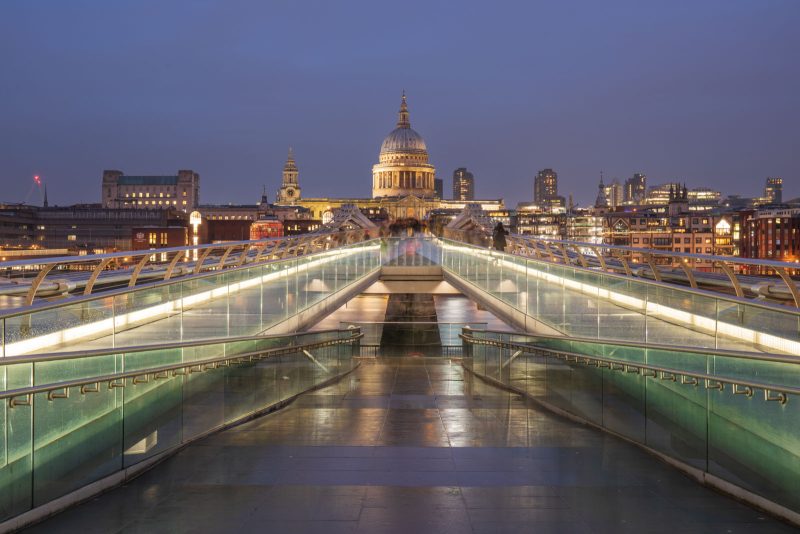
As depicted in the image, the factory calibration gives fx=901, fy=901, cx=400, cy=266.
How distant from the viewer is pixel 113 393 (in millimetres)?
7281

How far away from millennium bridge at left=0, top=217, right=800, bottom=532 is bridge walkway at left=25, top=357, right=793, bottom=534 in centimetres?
3

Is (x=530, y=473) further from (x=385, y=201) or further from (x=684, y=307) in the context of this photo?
(x=385, y=201)

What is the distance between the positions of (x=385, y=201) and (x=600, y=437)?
188m

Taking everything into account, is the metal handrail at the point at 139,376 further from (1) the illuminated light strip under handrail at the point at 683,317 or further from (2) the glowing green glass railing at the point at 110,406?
(1) the illuminated light strip under handrail at the point at 683,317

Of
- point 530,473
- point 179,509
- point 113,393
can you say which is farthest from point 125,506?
point 530,473

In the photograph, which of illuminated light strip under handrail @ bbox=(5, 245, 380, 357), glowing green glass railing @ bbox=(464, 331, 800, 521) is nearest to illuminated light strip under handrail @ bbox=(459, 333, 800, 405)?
glowing green glass railing @ bbox=(464, 331, 800, 521)

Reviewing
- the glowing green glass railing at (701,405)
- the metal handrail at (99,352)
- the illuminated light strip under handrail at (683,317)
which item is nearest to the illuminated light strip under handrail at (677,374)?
the glowing green glass railing at (701,405)

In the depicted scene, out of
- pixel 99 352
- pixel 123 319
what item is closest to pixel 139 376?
pixel 99 352

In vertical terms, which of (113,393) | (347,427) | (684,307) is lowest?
(347,427)

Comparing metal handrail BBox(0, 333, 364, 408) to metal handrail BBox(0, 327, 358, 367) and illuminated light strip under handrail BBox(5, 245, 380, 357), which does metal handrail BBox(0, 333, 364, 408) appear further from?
illuminated light strip under handrail BBox(5, 245, 380, 357)

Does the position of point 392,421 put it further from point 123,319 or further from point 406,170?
point 406,170

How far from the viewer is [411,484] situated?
23.7 ft

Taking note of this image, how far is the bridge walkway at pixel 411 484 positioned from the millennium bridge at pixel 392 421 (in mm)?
27

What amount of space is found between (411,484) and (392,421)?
3103 mm
